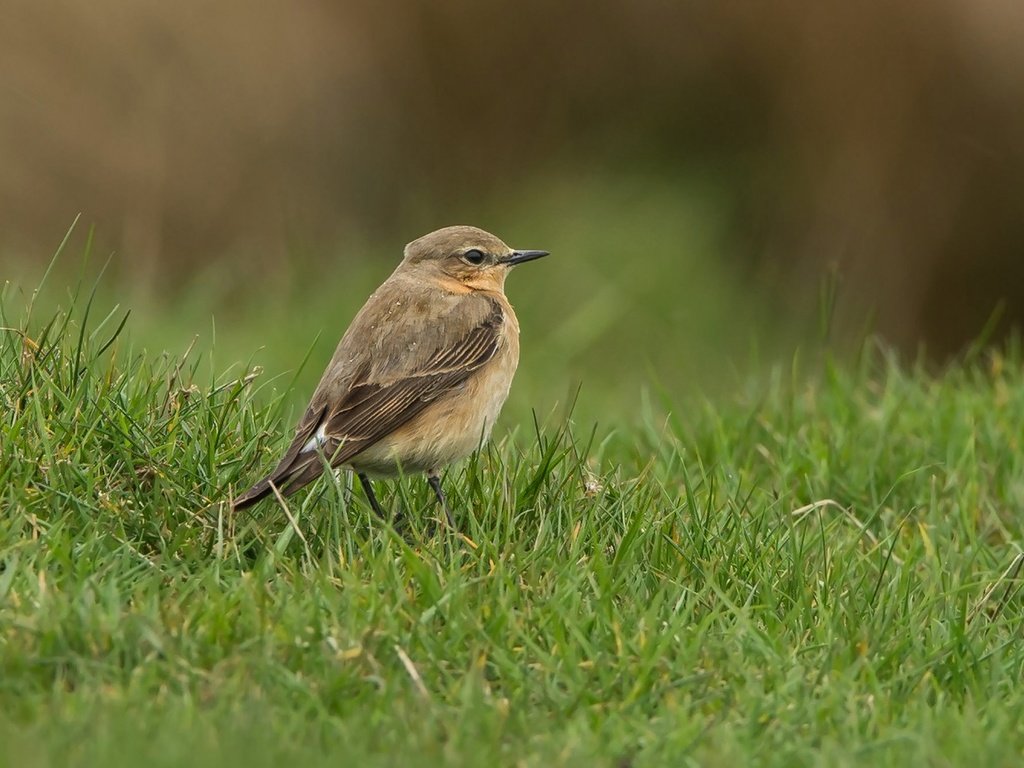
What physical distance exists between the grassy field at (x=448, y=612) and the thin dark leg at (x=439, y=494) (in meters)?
0.07

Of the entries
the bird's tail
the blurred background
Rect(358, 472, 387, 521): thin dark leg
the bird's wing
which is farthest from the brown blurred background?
the bird's tail

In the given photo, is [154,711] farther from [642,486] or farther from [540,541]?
[642,486]

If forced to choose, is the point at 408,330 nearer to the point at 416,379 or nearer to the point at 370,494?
the point at 416,379

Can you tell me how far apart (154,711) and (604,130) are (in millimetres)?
11984

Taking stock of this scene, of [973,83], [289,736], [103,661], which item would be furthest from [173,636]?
[973,83]

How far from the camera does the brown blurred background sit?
14477 mm

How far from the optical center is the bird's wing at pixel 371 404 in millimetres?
6078

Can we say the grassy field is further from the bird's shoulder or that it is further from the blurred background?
the blurred background

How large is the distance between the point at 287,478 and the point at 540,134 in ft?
34.4

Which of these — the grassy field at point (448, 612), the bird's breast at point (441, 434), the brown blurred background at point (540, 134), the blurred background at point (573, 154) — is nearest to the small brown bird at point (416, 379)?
the bird's breast at point (441, 434)

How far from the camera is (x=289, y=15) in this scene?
15.6 meters

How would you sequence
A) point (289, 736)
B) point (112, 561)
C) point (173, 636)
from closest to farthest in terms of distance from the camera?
point (289, 736) → point (173, 636) → point (112, 561)

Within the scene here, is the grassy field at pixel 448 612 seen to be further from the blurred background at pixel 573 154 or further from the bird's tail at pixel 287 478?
the blurred background at pixel 573 154

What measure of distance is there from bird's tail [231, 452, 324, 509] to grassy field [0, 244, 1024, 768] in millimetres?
81
